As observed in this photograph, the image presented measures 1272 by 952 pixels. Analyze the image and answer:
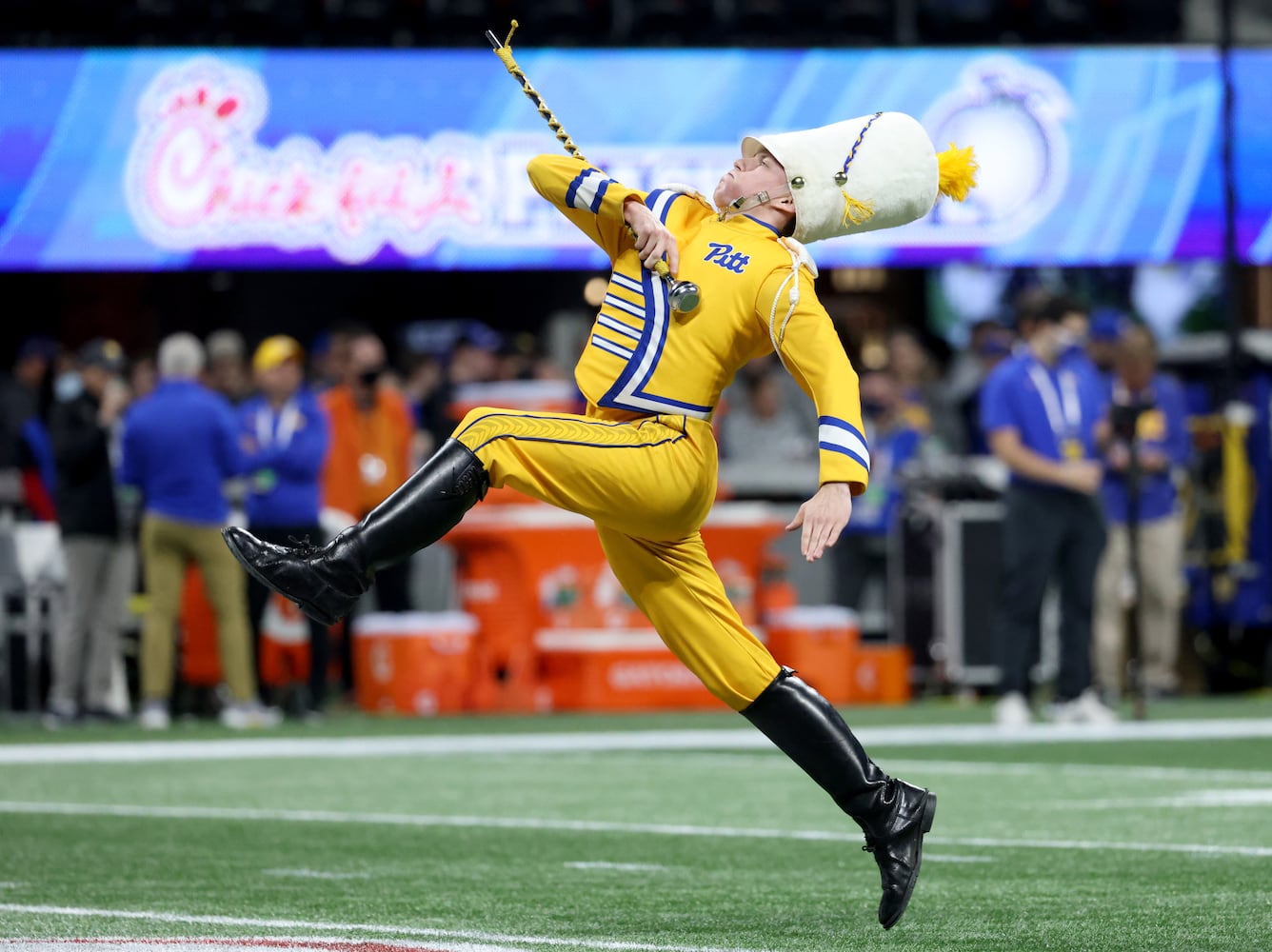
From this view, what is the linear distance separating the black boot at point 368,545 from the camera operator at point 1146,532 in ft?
32.0

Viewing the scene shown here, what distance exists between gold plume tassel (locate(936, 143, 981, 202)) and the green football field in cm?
Answer: 175

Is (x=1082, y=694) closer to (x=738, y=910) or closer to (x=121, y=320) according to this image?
(x=738, y=910)

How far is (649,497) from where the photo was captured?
5523 mm

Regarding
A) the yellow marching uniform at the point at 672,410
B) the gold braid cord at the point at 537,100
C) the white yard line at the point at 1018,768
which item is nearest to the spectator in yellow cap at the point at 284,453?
the white yard line at the point at 1018,768

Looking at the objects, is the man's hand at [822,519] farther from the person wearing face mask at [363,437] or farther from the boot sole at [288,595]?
the person wearing face mask at [363,437]

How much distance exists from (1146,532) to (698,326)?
1009 centimetres

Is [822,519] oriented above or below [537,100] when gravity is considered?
below

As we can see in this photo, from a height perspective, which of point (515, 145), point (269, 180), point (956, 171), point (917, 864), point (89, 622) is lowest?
point (917, 864)

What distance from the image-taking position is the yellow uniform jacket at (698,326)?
557cm

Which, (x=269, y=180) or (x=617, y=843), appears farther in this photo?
(x=269, y=180)

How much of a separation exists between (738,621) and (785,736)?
0.95ft

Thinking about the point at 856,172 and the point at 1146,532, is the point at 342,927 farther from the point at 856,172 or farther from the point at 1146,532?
the point at 1146,532

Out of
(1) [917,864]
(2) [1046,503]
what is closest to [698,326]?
(1) [917,864]

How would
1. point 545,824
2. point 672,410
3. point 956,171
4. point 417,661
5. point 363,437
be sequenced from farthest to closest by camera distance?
point 363,437 → point 417,661 → point 545,824 → point 956,171 → point 672,410
